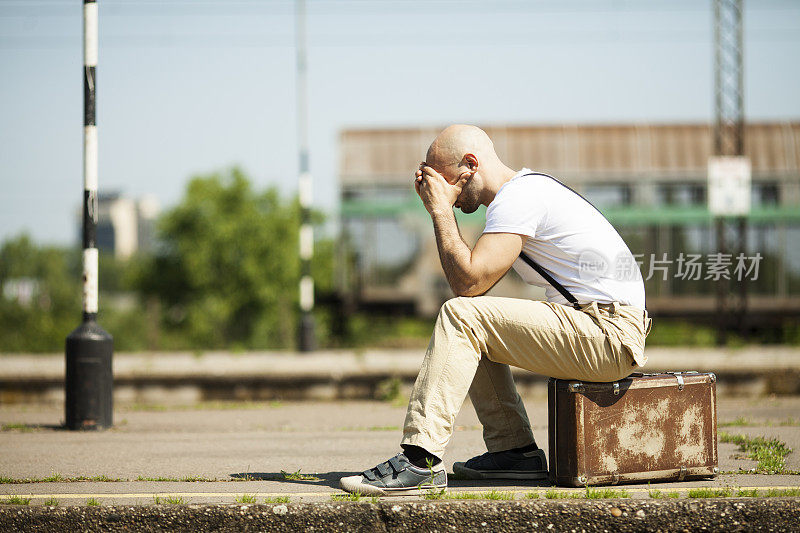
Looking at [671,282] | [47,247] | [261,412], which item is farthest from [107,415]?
[47,247]

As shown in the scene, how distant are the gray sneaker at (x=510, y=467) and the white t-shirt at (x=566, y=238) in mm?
794

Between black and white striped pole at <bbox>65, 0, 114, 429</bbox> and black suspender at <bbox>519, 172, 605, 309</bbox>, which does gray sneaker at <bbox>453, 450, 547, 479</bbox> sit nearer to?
black suspender at <bbox>519, 172, 605, 309</bbox>

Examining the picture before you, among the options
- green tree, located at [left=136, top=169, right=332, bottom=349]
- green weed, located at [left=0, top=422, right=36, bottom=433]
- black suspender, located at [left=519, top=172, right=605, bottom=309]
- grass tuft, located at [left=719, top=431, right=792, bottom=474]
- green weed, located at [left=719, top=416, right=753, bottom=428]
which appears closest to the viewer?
black suspender, located at [left=519, top=172, right=605, bottom=309]

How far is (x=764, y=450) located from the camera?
4734 millimetres

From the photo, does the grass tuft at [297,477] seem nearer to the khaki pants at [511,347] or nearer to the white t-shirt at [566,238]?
the khaki pants at [511,347]

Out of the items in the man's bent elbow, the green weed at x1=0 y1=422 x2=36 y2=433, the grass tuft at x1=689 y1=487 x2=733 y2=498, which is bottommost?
the green weed at x1=0 y1=422 x2=36 y2=433

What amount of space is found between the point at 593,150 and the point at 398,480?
631 inches

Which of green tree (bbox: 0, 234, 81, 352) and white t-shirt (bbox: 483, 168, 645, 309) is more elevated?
white t-shirt (bbox: 483, 168, 645, 309)

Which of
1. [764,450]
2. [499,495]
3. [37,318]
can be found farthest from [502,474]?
[37,318]

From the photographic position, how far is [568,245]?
3.77m

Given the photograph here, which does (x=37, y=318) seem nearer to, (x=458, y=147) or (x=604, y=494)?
(x=458, y=147)

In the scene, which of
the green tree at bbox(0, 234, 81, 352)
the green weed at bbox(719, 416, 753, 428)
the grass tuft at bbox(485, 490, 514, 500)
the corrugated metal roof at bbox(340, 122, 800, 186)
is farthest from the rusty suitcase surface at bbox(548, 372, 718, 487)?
the green tree at bbox(0, 234, 81, 352)

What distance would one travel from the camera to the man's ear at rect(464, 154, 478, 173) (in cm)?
390

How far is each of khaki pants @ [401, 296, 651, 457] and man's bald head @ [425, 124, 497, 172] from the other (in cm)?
67
